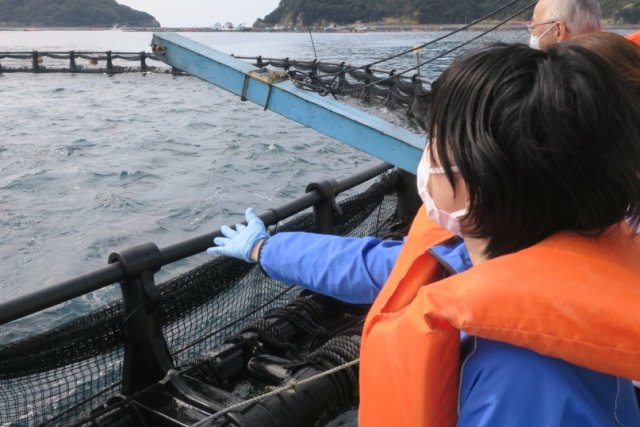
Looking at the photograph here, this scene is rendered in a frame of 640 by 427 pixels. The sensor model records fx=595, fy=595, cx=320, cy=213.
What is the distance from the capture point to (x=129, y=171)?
12.2 meters

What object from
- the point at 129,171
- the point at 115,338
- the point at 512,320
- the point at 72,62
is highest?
the point at 512,320

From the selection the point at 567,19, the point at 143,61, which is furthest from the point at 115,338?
the point at 143,61

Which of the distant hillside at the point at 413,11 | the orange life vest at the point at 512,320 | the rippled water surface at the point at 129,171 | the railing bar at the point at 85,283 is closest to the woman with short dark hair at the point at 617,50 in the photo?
the orange life vest at the point at 512,320

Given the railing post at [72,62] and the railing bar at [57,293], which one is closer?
the railing bar at [57,293]

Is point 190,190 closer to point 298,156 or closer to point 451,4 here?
point 298,156

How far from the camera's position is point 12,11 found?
14662cm

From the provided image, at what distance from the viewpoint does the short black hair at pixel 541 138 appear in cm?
111

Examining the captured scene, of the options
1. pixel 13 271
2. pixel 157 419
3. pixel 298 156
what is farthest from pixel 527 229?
pixel 298 156

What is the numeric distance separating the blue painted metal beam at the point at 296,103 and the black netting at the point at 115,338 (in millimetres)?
812

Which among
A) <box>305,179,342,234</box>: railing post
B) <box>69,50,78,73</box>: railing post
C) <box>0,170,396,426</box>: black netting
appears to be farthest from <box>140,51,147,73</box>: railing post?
<box>305,179,342,234</box>: railing post

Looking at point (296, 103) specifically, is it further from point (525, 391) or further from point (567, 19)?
point (525, 391)

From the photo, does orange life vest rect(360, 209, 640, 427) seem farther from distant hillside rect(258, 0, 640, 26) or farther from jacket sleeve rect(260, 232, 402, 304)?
distant hillside rect(258, 0, 640, 26)

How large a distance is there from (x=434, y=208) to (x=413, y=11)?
9885cm

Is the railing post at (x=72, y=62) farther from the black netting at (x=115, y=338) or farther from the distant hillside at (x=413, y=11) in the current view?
the black netting at (x=115, y=338)
